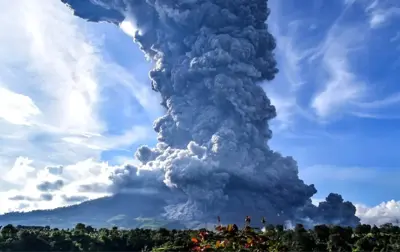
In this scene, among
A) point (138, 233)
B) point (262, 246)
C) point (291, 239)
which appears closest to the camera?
point (262, 246)

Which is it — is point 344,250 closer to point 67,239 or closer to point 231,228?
point 67,239

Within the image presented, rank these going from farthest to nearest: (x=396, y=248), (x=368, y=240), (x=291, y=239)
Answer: (x=291, y=239) < (x=368, y=240) < (x=396, y=248)

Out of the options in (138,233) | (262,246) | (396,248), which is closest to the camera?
(262,246)

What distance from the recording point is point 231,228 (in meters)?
9.46

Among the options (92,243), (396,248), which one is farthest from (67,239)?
(396,248)

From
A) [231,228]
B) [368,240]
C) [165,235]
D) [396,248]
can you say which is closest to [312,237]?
[368,240]

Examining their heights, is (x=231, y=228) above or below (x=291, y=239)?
below

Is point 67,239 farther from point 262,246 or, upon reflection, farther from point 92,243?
point 262,246

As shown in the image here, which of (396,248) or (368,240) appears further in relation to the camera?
(368,240)

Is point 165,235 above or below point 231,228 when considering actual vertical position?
above

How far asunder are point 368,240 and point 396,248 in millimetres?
11341

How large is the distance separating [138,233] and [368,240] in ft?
172

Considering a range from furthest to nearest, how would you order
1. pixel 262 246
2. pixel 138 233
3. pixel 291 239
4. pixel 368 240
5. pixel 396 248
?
pixel 138 233, pixel 291 239, pixel 368 240, pixel 396 248, pixel 262 246

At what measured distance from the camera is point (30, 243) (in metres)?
96.9
